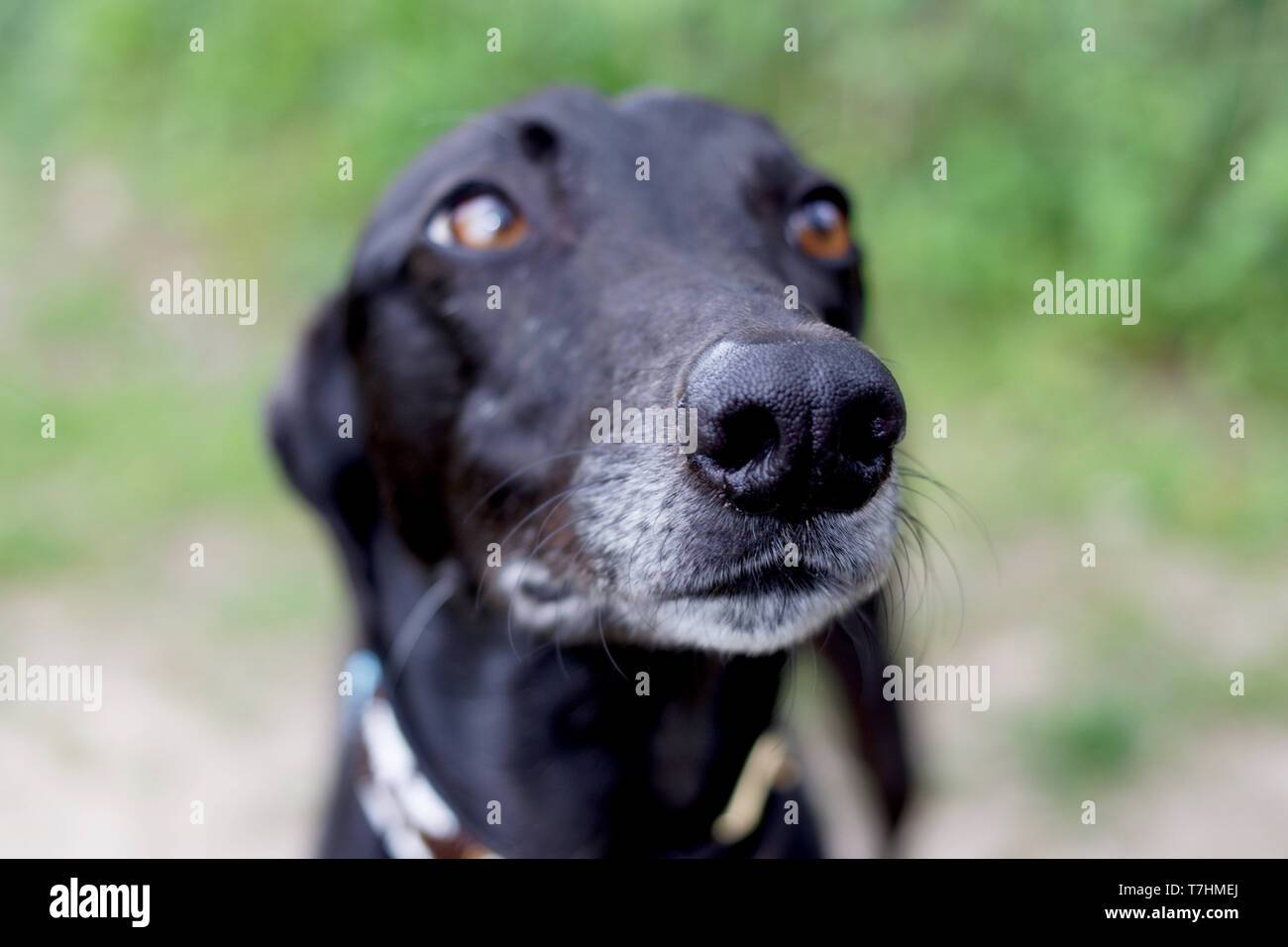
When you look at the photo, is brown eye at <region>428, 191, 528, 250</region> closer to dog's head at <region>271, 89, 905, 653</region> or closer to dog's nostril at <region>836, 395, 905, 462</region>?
dog's head at <region>271, 89, 905, 653</region>

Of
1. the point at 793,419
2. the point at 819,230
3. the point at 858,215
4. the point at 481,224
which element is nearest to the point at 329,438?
the point at 481,224

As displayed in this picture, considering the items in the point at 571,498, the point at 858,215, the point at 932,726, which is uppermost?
the point at 858,215

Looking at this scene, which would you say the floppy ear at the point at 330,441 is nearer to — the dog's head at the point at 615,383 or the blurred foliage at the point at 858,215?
the dog's head at the point at 615,383

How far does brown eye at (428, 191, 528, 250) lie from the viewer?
266 centimetres

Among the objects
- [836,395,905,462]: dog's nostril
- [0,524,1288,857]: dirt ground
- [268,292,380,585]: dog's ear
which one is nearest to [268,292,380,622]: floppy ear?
[268,292,380,585]: dog's ear

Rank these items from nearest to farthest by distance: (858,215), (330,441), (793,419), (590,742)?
(793,419)
(590,742)
(330,441)
(858,215)

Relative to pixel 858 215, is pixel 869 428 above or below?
below

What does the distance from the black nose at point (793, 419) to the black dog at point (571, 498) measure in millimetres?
47

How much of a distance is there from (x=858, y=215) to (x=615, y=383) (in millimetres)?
5004

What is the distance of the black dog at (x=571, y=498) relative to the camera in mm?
2164

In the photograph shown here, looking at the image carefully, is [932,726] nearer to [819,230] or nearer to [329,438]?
[819,230]

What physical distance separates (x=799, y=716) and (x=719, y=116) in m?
3.03

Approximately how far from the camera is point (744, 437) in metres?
1.92

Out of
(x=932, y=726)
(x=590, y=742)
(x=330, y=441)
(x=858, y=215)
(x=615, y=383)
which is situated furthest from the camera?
(x=858, y=215)
